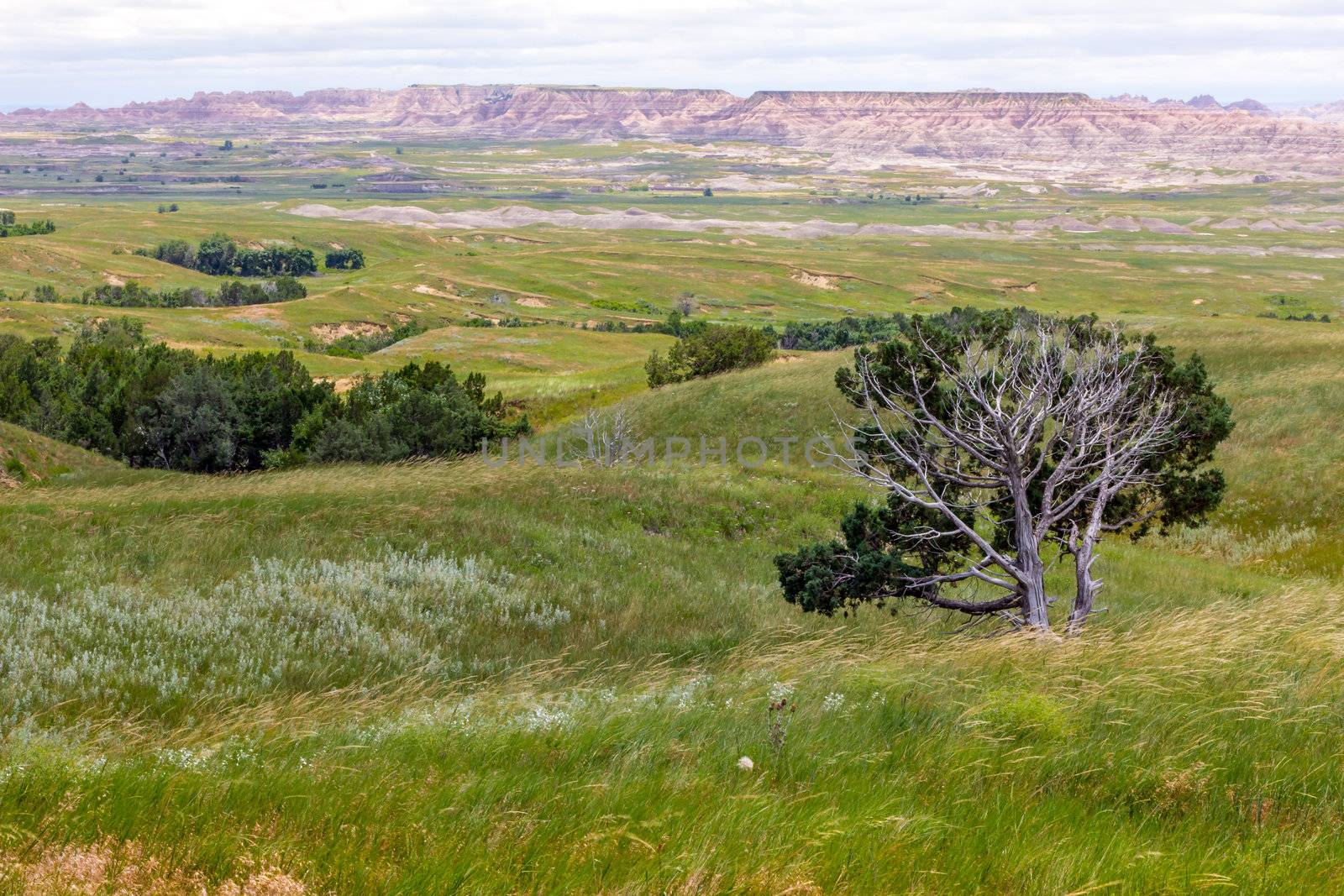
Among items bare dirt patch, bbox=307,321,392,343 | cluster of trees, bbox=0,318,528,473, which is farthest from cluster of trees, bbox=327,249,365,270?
cluster of trees, bbox=0,318,528,473

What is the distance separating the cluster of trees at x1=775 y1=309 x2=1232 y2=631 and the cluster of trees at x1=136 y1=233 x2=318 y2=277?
482 feet

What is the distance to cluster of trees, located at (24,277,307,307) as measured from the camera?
106938mm

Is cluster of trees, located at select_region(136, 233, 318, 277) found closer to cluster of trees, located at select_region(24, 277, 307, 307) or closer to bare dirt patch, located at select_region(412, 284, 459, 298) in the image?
cluster of trees, located at select_region(24, 277, 307, 307)

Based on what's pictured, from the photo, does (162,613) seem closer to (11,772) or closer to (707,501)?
(11,772)

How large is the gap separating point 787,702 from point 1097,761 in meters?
1.92

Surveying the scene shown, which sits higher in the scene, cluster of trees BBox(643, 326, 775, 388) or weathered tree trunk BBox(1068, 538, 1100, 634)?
weathered tree trunk BBox(1068, 538, 1100, 634)

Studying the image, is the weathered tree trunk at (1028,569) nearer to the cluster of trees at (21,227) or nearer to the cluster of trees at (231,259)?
the cluster of trees at (231,259)

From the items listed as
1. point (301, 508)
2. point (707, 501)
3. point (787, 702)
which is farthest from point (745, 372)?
point (787, 702)

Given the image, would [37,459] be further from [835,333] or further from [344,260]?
[344,260]

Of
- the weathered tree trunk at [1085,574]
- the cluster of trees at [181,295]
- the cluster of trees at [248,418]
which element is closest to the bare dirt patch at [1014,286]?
the cluster of trees at [181,295]

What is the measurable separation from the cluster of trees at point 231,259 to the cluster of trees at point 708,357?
108 m

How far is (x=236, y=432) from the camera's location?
32.3 m

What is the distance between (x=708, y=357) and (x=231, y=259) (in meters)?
120

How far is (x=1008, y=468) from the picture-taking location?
1143 cm
